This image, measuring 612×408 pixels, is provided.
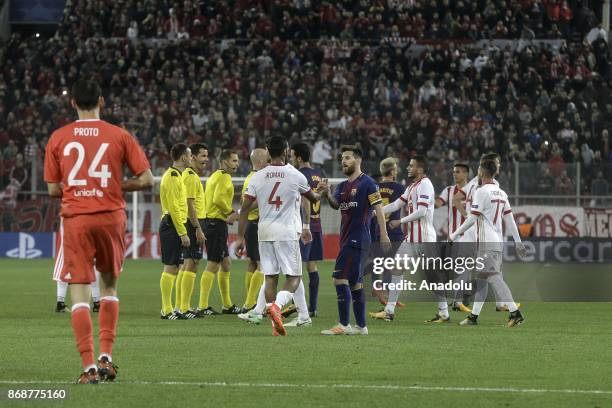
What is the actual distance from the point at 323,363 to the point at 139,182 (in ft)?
8.28

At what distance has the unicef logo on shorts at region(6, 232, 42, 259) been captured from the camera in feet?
109

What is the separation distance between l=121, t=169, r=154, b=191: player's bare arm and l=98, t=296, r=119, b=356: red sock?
0.82m

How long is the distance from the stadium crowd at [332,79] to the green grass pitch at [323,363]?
1721 cm

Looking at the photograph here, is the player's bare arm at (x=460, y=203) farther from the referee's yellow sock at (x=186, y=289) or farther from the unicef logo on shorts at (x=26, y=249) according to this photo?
the unicef logo on shorts at (x=26, y=249)

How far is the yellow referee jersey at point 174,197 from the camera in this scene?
49.4 feet

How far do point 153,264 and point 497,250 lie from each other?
657 inches

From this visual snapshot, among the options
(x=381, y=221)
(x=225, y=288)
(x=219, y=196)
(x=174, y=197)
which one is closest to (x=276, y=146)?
(x=381, y=221)

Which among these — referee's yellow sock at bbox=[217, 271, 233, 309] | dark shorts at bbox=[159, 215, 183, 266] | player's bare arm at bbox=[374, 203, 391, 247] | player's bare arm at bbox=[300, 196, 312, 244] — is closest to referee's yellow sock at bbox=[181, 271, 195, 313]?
dark shorts at bbox=[159, 215, 183, 266]

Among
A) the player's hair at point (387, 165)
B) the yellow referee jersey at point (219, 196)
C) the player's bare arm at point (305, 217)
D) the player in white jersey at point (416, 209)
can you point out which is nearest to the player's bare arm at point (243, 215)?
the player's bare arm at point (305, 217)

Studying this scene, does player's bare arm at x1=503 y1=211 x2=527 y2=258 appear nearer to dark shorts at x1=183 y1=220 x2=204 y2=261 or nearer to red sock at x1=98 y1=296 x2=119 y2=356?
dark shorts at x1=183 y1=220 x2=204 y2=261

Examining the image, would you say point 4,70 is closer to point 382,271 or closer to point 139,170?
point 382,271

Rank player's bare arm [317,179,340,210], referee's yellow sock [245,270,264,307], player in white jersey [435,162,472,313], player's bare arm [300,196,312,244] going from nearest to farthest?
player's bare arm [317,179,340,210], player's bare arm [300,196,312,244], referee's yellow sock [245,270,264,307], player in white jersey [435,162,472,313]

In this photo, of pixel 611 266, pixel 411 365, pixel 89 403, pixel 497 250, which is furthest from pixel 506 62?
pixel 89 403

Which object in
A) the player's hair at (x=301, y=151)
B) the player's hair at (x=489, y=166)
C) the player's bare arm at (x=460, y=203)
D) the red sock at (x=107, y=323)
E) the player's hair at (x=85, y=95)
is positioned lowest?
the red sock at (x=107, y=323)
